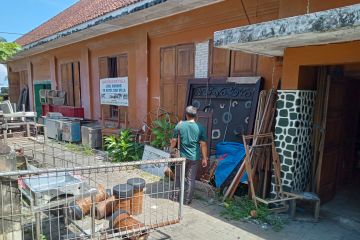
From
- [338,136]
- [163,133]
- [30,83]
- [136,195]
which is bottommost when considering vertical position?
[136,195]

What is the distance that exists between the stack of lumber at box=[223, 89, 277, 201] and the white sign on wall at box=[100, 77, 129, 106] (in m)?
5.11

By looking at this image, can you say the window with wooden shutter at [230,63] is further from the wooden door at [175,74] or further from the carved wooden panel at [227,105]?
the wooden door at [175,74]

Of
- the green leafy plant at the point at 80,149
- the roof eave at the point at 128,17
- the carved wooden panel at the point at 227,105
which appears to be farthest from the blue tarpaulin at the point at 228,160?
the green leafy plant at the point at 80,149

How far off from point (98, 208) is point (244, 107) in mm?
3347

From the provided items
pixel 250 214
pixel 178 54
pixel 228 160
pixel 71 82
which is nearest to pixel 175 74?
pixel 178 54

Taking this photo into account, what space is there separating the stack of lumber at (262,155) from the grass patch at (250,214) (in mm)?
296

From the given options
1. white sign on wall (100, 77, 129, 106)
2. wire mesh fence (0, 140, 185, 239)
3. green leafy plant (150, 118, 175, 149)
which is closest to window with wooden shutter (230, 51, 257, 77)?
green leafy plant (150, 118, 175, 149)

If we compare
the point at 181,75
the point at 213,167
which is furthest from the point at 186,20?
the point at 213,167

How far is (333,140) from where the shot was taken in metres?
5.13

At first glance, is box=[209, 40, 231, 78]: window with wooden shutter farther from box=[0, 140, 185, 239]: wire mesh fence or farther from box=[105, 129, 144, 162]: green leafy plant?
box=[105, 129, 144, 162]: green leafy plant

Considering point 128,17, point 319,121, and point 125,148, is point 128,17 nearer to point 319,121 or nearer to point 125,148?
point 125,148

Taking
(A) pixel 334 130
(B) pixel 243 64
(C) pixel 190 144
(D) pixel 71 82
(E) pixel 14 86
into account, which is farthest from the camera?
(E) pixel 14 86

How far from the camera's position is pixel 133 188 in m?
4.03

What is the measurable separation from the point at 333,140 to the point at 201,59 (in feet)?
11.0
